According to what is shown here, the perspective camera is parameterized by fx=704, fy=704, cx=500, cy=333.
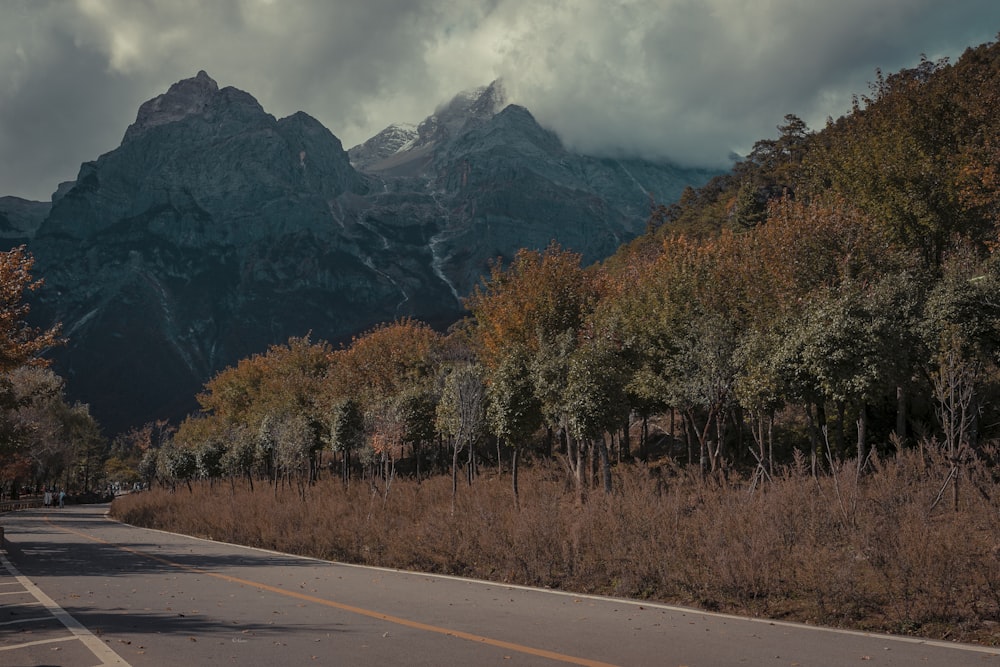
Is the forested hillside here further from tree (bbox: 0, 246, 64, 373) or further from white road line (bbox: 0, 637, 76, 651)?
tree (bbox: 0, 246, 64, 373)

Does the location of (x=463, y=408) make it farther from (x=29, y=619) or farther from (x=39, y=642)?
(x=39, y=642)

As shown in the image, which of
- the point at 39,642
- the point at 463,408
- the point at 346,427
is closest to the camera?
the point at 39,642

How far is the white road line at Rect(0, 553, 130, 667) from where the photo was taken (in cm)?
712

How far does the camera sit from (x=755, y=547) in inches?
392

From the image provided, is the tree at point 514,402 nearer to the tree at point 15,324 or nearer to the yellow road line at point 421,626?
the yellow road line at point 421,626

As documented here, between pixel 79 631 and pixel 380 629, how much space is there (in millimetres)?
3690

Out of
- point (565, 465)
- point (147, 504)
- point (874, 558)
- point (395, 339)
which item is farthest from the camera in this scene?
point (395, 339)

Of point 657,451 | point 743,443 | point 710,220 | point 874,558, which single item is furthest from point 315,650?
point 710,220

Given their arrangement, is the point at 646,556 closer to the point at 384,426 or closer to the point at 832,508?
the point at 832,508

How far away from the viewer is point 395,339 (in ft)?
177

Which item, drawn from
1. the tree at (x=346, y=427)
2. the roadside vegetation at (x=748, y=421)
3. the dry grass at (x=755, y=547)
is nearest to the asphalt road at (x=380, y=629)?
the dry grass at (x=755, y=547)

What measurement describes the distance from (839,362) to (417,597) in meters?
12.0

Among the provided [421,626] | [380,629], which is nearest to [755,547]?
[421,626]

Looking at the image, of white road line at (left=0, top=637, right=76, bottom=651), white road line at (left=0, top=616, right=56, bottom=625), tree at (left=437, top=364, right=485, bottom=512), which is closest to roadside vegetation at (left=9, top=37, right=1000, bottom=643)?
tree at (left=437, top=364, right=485, bottom=512)
